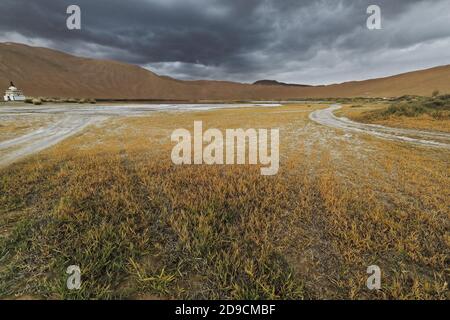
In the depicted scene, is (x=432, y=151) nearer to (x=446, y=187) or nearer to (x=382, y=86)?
(x=446, y=187)

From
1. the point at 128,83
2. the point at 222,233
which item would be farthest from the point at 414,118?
the point at 128,83

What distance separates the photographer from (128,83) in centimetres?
15712

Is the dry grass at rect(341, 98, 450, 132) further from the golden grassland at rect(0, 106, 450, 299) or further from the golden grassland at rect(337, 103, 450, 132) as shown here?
the golden grassland at rect(0, 106, 450, 299)

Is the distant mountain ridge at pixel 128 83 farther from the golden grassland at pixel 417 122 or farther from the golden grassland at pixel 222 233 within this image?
the golden grassland at pixel 222 233

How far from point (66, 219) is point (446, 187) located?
38.9 feet

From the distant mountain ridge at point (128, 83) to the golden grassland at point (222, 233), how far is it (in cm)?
12731

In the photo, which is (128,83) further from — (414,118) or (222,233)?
(222,233)

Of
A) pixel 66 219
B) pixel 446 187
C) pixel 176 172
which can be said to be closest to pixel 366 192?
pixel 446 187

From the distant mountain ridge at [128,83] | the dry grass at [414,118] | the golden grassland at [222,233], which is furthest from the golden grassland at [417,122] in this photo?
the distant mountain ridge at [128,83]

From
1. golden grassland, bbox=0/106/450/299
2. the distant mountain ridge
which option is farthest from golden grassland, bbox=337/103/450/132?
the distant mountain ridge

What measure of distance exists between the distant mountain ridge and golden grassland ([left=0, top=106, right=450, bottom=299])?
127 meters

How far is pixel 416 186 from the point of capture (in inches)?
268

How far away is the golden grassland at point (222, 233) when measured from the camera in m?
3.41

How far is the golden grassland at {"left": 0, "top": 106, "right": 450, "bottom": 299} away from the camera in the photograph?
341cm
